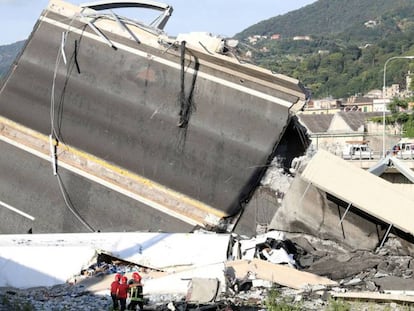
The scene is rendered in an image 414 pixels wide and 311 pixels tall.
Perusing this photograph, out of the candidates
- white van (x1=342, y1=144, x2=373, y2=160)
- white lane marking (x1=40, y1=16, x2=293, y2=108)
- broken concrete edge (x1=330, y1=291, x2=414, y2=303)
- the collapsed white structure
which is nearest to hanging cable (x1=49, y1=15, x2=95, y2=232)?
white lane marking (x1=40, y1=16, x2=293, y2=108)

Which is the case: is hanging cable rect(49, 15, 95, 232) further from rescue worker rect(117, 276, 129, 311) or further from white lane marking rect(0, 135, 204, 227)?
rescue worker rect(117, 276, 129, 311)

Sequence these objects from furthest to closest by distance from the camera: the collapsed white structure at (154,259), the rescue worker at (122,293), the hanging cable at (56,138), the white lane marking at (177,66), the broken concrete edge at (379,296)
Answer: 1. the hanging cable at (56,138)
2. the white lane marking at (177,66)
3. the collapsed white structure at (154,259)
4. the broken concrete edge at (379,296)
5. the rescue worker at (122,293)

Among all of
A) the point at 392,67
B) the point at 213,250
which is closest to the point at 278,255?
the point at 213,250

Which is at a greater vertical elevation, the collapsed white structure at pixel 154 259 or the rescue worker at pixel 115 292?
the collapsed white structure at pixel 154 259

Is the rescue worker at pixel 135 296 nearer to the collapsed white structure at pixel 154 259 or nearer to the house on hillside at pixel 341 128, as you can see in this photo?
the collapsed white structure at pixel 154 259

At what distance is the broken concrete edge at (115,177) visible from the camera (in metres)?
11.5

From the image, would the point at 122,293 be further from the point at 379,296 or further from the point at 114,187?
the point at 114,187

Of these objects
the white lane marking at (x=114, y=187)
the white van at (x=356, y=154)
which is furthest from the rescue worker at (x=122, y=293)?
the white van at (x=356, y=154)

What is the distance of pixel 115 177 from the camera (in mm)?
11758

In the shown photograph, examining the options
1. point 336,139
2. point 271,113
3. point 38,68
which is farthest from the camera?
point 336,139

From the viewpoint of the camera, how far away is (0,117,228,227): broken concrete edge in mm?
11516

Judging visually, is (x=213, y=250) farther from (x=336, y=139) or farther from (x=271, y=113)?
(x=336, y=139)

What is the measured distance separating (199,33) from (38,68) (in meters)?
2.83

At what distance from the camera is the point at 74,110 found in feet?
39.1
